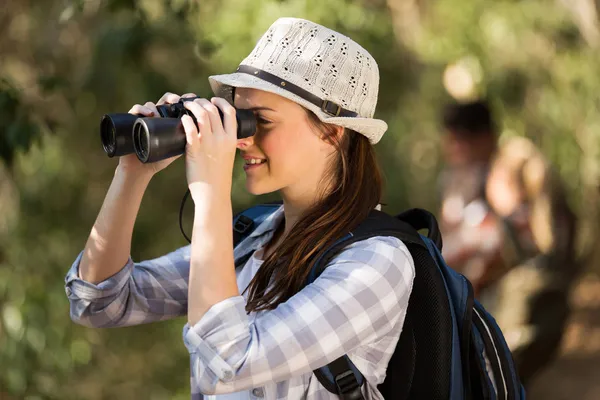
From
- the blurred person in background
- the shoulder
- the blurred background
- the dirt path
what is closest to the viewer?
the shoulder

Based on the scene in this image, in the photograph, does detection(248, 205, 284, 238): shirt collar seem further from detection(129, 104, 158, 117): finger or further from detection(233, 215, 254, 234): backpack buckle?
detection(129, 104, 158, 117): finger

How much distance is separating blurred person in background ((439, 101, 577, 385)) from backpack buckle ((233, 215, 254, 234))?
5.92 feet

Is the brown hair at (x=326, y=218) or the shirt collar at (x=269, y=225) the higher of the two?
the brown hair at (x=326, y=218)

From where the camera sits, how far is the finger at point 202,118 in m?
1.58

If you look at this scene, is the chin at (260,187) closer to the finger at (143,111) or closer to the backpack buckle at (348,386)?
the finger at (143,111)

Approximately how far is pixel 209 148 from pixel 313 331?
359 mm

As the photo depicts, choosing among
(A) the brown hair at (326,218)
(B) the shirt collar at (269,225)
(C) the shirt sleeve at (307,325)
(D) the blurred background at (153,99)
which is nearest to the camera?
(C) the shirt sleeve at (307,325)

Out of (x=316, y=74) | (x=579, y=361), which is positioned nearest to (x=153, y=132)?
(x=316, y=74)


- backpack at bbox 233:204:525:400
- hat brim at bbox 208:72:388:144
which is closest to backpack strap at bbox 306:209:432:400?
backpack at bbox 233:204:525:400

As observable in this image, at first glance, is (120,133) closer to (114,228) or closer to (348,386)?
(114,228)

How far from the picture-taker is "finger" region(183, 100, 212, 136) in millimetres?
1576

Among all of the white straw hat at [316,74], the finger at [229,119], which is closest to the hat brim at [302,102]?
the white straw hat at [316,74]

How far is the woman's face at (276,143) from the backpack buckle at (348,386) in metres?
0.38

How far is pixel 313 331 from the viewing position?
152cm
